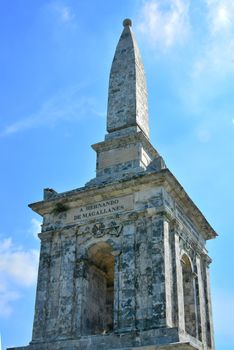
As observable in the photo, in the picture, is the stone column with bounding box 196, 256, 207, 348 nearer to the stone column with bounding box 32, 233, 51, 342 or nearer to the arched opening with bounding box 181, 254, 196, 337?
the arched opening with bounding box 181, 254, 196, 337

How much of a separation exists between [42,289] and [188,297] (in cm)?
506

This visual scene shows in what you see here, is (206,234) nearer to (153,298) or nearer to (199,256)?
(199,256)

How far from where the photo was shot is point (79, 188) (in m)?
18.6

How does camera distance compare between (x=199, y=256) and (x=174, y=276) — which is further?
(x=199, y=256)

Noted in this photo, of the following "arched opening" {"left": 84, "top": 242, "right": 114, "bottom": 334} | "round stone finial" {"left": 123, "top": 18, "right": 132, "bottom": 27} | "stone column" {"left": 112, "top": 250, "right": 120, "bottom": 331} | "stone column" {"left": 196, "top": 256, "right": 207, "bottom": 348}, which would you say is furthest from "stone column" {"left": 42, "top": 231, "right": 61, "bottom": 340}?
"round stone finial" {"left": 123, "top": 18, "right": 132, "bottom": 27}

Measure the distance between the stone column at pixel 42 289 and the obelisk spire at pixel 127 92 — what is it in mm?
5249

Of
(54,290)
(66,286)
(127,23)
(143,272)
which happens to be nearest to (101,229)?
(66,286)

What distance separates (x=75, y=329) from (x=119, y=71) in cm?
1072

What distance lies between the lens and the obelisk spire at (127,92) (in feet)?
67.6

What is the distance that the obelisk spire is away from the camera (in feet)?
67.6

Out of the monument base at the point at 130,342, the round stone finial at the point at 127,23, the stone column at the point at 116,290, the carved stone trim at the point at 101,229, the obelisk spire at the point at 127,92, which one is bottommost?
the monument base at the point at 130,342

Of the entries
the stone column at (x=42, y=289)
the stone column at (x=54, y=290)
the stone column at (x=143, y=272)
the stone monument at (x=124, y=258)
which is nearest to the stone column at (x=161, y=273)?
the stone monument at (x=124, y=258)

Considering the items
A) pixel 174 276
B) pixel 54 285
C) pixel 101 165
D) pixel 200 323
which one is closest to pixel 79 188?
pixel 101 165

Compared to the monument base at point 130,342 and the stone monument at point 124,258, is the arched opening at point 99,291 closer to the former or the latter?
the stone monument at point 124,258
